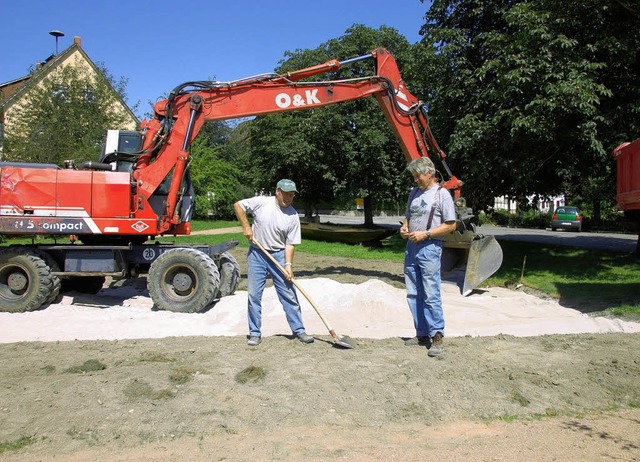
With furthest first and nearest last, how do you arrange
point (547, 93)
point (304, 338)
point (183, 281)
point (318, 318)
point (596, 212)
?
point (596, 212) → point (547, 93) → point (183, 281) → point (318, 318) → point (304, 338)

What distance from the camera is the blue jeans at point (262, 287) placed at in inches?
226

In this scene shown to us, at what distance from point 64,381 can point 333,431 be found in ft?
7.79

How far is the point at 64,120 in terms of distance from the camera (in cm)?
2381

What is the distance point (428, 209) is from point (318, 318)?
2656 millimetres

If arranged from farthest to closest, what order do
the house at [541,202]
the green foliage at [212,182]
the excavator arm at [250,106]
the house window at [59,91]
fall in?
1. the green foliage at [212,182]
2. the house window at [59,91]
3. the house at [541,202]
4. the excavator arm at [250,106]

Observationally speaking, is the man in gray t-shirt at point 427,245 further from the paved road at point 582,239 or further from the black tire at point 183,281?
the paved road at point 582,239

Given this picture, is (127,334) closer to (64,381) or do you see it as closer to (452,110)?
(64,381)

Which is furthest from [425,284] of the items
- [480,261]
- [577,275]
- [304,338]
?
[577,275]

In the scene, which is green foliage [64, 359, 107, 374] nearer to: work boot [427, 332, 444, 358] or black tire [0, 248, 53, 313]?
work boot [427, 332, 444, 358]

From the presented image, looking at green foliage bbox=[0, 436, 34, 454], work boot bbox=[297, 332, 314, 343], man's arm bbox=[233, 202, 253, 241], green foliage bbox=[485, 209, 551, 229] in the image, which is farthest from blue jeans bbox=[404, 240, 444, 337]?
green foliage bbox=[485, 209, 551, 229]

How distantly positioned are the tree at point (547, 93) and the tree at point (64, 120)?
15.4 m

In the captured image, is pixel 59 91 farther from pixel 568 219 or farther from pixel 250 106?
pixel 568 219

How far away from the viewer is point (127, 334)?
21.5ft

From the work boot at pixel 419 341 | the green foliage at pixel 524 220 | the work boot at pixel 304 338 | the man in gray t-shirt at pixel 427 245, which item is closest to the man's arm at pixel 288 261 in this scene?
the work boot at pixel 304 338
